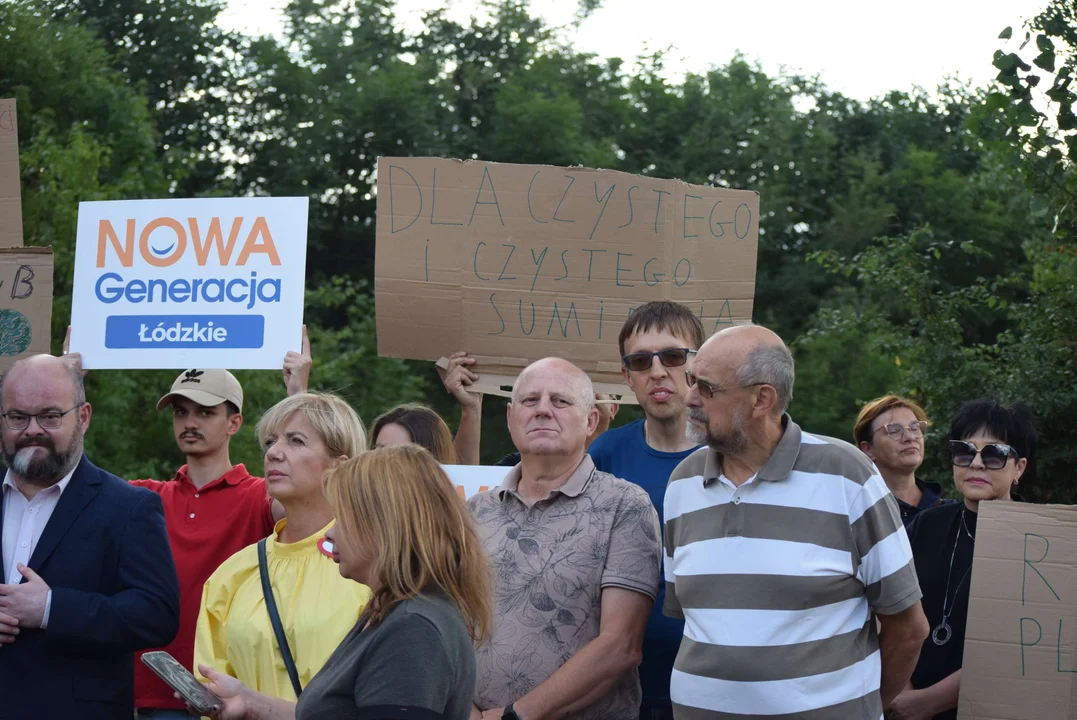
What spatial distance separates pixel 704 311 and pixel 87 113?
15.6m

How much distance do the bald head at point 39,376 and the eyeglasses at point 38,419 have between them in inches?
2.0

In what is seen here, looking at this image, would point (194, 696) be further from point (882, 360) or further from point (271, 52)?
point (271, 52)

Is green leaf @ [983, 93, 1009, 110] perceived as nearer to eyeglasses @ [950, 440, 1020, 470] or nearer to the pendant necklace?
eyeglasses @ [950, 440, 1020, 470]

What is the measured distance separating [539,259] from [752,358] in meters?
1.77

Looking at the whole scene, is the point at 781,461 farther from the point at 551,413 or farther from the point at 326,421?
the point at 326,421

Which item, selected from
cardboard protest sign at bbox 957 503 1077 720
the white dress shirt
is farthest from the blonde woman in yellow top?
cardboard protest sign at bbox 957 503 1077 720

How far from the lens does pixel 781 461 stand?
3447mm

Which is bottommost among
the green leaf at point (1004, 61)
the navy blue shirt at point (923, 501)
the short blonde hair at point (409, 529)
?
the navy blue shirt at point (923, 501)

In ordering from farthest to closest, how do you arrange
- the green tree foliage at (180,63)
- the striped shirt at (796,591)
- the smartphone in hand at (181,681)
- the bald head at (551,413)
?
1. the green tree foliage at (180,63)
2. the bald head at (551,413)
3. the striped shirt at (796,591)
4. the smartphone in hand at (181,681)

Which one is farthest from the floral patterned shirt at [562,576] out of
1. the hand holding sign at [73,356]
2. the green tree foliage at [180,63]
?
the green tree foliage at [180,63]

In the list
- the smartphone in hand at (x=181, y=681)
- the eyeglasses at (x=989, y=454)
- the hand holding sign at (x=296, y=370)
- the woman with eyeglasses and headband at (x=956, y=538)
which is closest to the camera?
the smartphone in hand at (x=181, y=681)

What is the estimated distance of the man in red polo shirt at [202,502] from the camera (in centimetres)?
448

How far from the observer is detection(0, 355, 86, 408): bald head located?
13.6 feet

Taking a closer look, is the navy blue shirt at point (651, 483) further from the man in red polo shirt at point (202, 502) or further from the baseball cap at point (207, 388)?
the baseball cap at point (207, 388)
